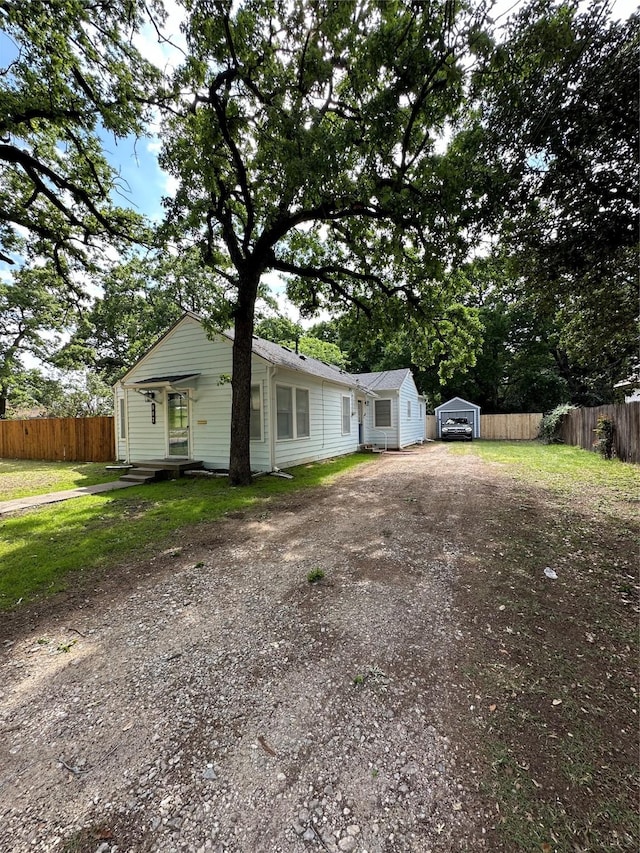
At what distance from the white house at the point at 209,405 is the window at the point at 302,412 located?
0.07 ft

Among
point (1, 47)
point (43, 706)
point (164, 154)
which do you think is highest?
point (1, 47)

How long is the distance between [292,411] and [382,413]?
8042 millimetres

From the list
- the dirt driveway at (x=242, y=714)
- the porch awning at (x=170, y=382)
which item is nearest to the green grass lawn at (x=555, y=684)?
the dirt driveway at (x=242, y=714)

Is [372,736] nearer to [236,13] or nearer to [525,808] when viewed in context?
[525,808]

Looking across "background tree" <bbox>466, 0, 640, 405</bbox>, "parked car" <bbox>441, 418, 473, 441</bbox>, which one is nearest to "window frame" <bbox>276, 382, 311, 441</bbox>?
"background tree" <bbox>466, 0, 640, 405</bbox>

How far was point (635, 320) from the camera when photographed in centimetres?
714

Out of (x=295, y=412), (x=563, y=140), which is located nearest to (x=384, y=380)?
(x=295, y=412)

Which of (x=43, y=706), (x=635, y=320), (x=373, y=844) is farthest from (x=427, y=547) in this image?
(x=635, y=320)

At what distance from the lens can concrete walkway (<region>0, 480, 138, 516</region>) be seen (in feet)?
21.8

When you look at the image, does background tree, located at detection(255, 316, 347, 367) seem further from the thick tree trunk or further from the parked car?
the thick tree trunk

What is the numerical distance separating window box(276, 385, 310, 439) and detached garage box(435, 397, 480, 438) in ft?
49.0

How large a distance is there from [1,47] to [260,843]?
9.92 m

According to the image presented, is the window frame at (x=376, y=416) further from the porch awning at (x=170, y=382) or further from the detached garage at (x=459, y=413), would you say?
the porch awning at (x=170, y=382)

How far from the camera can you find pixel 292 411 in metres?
10.8
